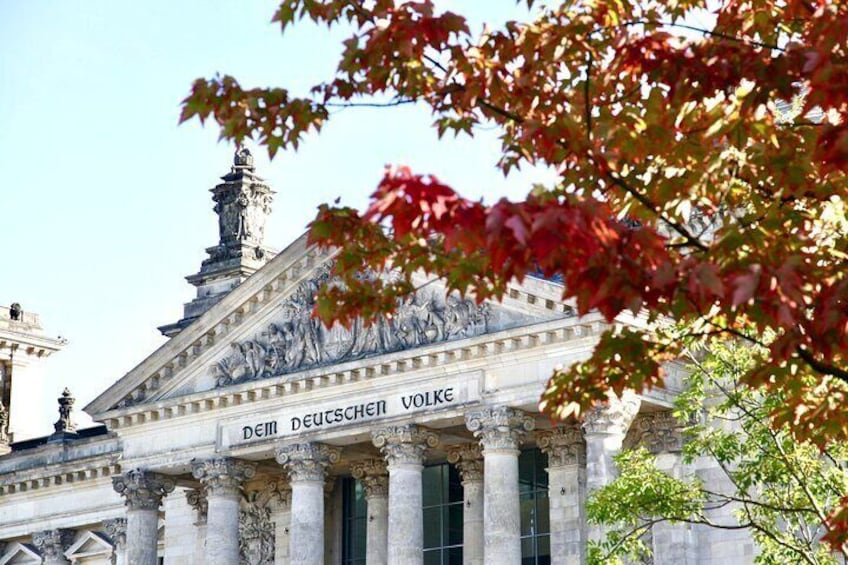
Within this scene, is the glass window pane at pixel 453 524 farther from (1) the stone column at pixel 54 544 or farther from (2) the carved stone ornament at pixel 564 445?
(1) the stone column at pixel 54 544

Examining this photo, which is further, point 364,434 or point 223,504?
point 223,504

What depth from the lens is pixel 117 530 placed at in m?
58.7

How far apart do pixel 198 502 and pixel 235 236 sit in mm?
9081

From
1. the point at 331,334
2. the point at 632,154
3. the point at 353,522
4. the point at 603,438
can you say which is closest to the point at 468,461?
the point at 331,334

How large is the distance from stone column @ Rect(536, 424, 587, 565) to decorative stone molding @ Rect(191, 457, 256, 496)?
8.60 meters

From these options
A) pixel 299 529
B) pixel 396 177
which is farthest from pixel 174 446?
pixel 396 177

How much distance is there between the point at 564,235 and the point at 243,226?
154 ft

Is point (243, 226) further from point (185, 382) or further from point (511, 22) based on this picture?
point (511, 22)

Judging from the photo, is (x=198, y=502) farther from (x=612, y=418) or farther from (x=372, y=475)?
(x=612, y=418)

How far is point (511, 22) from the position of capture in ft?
53.8

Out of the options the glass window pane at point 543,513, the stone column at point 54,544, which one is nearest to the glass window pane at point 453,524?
the glass window pane at point 543,513

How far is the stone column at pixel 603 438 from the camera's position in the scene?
4106 centimetres

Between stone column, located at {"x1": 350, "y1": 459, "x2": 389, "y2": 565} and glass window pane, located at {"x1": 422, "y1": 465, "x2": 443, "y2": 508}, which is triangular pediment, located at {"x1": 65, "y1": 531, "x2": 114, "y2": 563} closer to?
stone column, located at {"x1": 350, "y1": 459, "x2": 389, "y2": 565}

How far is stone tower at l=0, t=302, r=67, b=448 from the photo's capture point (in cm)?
7531
